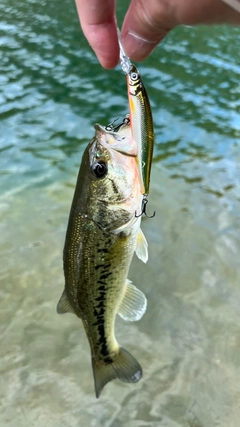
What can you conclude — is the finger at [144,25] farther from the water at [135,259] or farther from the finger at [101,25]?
the water at [135,259]

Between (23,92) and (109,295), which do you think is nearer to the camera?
(109,295)

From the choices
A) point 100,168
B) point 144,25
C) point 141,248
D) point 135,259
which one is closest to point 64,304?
point 141,248

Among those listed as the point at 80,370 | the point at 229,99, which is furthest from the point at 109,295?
the point at 229,99

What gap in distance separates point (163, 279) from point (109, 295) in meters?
2.28

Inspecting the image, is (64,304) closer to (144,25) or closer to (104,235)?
(104,235)

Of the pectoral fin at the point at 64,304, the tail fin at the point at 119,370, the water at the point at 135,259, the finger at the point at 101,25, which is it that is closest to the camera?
the finger at the point at 101,25

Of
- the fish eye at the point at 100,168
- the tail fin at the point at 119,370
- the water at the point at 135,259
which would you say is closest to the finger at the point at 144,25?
the fish eye at the point at 100,168

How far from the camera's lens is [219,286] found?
13.9ft

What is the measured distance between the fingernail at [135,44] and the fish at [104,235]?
0.46 m

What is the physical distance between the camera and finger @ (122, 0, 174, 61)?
1740 millimetres

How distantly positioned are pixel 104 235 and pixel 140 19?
93 centimetres

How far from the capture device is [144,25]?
1.80 metres

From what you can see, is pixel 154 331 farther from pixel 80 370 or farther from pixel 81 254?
pixel 81 254

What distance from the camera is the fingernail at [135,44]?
1860 mm
